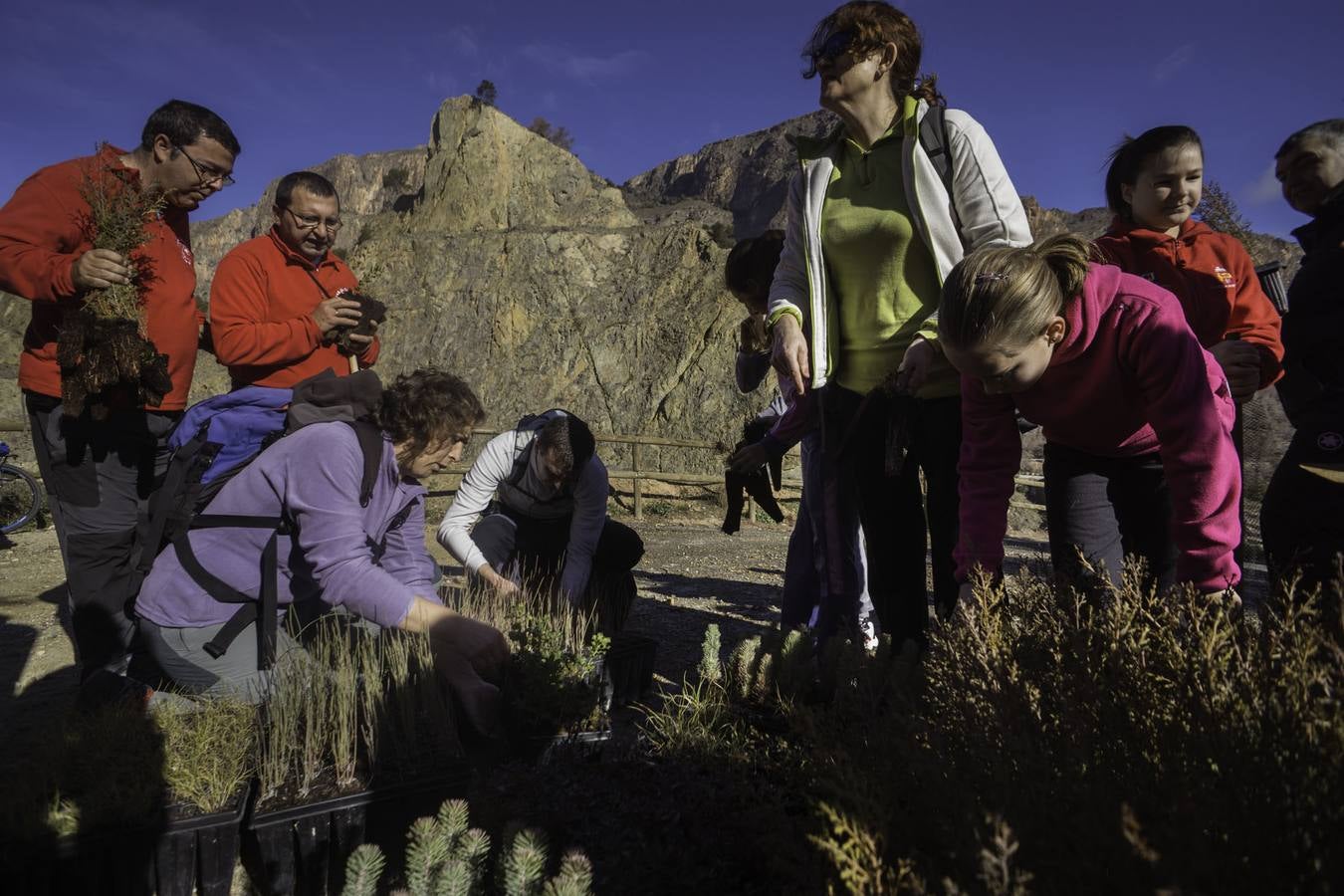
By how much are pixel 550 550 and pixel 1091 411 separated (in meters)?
2.59

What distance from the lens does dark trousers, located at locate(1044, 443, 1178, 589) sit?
7.13ft

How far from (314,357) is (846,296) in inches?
81.0

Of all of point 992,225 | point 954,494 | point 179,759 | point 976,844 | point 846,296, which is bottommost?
point 179,759

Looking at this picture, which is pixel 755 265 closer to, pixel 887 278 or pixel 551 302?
pixel 887 278

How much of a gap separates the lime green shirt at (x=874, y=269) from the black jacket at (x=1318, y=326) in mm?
984

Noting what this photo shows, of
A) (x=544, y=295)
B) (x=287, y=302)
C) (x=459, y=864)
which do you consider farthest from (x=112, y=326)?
(x=544, y=295)

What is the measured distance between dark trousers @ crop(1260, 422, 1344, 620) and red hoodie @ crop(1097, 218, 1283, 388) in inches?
11.9

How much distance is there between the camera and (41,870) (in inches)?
65.9

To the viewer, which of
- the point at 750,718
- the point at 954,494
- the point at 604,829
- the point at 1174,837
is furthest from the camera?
the point at 954,494

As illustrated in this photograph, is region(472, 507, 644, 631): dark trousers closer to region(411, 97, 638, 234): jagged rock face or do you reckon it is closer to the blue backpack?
the blue backpack

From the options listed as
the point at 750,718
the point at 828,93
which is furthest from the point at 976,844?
the point at 828,93

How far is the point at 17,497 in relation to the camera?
28.1 feet

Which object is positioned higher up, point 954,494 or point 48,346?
point 48,346

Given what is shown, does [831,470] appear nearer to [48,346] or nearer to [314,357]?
[314,357]
